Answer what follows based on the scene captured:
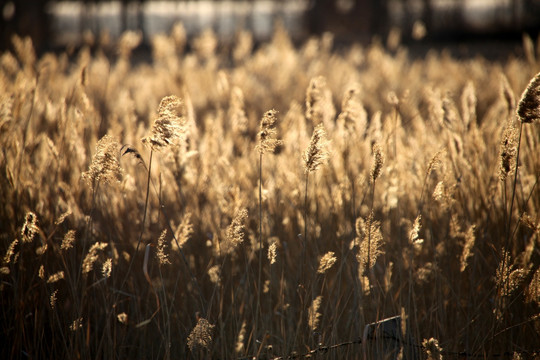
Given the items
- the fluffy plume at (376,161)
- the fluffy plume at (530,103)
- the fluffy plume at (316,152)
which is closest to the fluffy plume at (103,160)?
the fluffy plume at (316,152)

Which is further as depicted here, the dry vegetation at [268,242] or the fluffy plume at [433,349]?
the dry vegetation at [268,242]

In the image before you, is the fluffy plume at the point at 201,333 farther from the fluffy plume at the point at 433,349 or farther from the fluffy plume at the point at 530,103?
the fluffy plume at the point at 530,103

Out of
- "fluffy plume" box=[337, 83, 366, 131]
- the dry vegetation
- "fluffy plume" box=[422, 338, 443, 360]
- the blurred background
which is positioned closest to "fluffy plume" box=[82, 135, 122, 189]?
the dry vegetation

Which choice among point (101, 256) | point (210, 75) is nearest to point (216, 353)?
point (101, 256)

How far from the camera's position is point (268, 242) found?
197 centimetres

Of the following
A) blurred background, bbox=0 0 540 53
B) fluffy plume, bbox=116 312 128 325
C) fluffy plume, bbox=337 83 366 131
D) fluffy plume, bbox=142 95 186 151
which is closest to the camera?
fluffy plume, bbox=142 95 186 151

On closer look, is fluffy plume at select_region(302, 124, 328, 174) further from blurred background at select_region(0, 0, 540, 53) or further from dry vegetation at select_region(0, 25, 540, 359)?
blurred background at select_region(0, 0, 540, 53)

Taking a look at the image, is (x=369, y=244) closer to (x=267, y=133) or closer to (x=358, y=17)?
(x=267, y=133)

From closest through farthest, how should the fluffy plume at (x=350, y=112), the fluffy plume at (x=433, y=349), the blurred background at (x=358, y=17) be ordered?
1. the fluffy plume at (x=433, y=349)
2. the fluffy plume at (x=350, y=112)
3. the blurred background at (x=358, y=17)

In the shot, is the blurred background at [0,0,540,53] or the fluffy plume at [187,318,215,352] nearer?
the fluffy plume at [187,318,215,352]

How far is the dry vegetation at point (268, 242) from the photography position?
1475 mm

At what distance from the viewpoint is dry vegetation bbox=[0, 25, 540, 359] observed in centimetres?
147

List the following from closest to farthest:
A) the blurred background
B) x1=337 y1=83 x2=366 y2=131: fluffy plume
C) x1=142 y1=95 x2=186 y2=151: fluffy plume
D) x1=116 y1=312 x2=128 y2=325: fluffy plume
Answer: x1=142 y1=95 x2=186 y2=151: fluffy plume < x1=116 y1=312 x2=128 y2=325: fluffy plume < x1=337 y1=83 x2=366 y2=131: fluffy plume < the blurred background

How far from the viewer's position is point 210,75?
628cm
